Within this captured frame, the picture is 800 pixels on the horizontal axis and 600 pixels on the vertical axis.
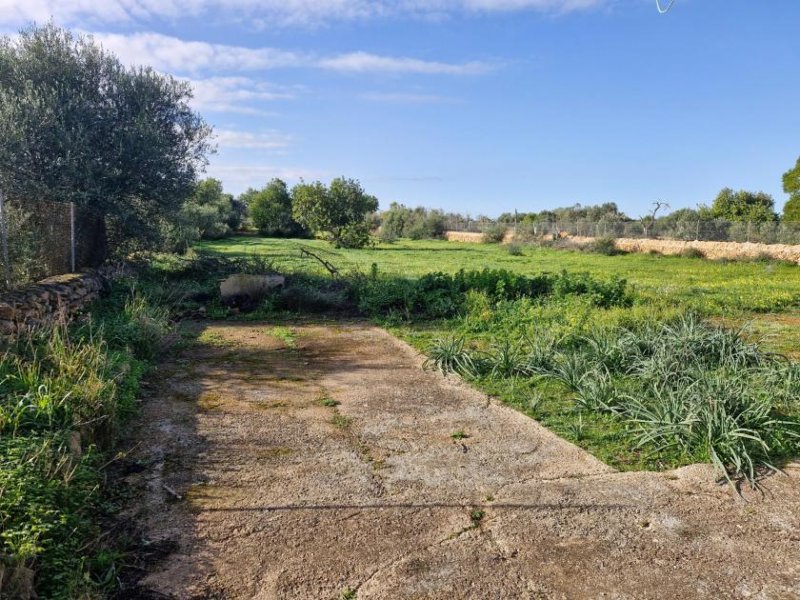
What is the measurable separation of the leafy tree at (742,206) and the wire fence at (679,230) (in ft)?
43.3

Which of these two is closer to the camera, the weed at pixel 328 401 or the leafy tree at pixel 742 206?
the weed at pixel 328 401

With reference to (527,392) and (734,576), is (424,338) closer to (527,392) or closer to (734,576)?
(527,392)

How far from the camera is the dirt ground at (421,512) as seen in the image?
3023 mm

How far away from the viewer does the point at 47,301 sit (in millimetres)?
7746

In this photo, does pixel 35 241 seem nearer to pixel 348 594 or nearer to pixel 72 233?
pixel 72 233

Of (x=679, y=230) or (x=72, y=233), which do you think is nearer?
(x=72, y=233)

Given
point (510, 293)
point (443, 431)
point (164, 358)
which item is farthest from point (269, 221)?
point (443, 431)

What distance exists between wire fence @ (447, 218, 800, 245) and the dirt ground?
88.2 feet

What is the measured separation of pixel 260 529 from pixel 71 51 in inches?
506

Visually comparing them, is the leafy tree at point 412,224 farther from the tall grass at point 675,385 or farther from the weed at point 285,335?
the tall grass at point 675,385

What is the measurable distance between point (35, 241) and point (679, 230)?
3022cm

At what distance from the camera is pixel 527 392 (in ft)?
20.4

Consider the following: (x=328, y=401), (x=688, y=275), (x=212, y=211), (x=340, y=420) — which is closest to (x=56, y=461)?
(x=340, y=420)

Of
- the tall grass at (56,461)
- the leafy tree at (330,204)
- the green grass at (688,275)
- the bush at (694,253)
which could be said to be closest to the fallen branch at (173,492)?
the tall grass at (56,461)
